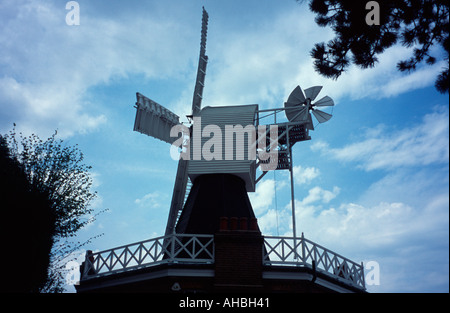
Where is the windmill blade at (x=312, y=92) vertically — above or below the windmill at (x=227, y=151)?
above

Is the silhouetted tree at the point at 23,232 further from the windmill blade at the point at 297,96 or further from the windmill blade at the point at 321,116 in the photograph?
the windmill blade at the point at 321,116

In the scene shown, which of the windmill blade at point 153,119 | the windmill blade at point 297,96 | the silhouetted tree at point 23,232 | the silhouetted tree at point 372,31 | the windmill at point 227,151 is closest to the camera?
the silhouetted tree at point 372,31

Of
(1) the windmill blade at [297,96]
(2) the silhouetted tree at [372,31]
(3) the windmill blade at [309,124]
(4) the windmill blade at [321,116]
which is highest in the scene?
(1) the windmill blade at [297,96]

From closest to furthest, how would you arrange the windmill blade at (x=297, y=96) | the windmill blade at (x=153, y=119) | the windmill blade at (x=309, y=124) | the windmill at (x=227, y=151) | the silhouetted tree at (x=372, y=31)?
the silhouetted tree at (x=372, y=31), the windmill at (x=227, y=151), the windmill blade at (x=309, y=124), the windmill blade at (x=297, y=96), the windmill blade at (x=153, y=119)

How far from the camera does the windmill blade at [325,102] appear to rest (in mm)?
19641

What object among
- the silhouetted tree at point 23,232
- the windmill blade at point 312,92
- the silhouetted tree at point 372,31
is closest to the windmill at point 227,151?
the windmill blade at point 312,92

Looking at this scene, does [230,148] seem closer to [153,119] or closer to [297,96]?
[297,96]

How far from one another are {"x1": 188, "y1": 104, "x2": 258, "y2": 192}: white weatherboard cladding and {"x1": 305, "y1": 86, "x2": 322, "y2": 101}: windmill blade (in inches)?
111

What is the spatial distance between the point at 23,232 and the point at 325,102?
14546 mm

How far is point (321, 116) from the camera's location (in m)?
19.6

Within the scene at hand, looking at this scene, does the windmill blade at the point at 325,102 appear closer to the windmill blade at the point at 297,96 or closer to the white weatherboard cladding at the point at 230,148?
the windmill blade at the point at 297,96

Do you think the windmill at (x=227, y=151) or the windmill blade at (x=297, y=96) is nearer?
the windmill at (x=227, y=151)
